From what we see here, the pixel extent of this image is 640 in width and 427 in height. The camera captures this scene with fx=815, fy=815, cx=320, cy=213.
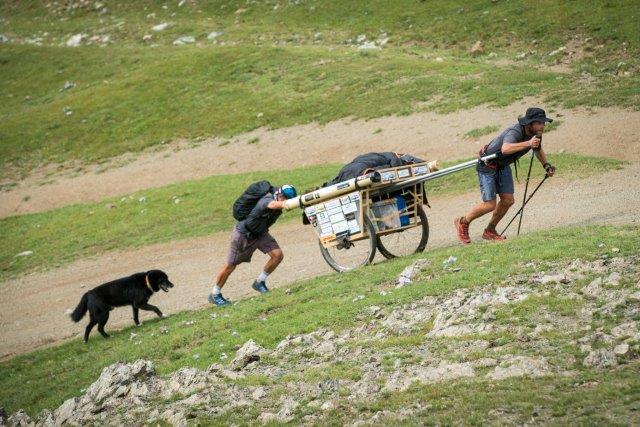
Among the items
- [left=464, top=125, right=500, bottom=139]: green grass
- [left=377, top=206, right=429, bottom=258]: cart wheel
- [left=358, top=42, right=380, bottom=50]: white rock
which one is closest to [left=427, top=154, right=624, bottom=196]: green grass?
[left=464, top=125, right=500, bottom=139]: green grass

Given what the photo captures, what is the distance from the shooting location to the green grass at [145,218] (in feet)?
67.9

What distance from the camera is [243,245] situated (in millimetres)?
14141

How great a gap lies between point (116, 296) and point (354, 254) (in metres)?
4.30

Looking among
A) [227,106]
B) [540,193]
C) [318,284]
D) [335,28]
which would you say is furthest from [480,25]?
[318,284]

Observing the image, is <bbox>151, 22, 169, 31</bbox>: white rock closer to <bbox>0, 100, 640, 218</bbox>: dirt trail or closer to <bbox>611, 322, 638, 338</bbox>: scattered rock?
<bbox>0, 100, 640, 218</bbox>: dirt trail

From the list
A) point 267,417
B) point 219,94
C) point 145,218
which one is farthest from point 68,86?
point 267,417

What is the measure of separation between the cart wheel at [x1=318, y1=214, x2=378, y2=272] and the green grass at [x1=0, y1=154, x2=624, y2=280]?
535 centimetres

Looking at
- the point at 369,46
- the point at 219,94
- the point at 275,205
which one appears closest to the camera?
the point at 275,205

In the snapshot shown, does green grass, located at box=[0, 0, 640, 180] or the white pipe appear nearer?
the white pipe

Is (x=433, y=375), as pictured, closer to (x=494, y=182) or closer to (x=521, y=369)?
(x=521, y=369)

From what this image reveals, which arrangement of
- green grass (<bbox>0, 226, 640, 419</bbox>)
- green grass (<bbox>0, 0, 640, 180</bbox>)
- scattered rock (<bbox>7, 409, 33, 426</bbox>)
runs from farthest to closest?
green grass (<bbox>0, 0, 640, 180</bbox>) → green grass (<bbox>0, 226, 640, 419</bbox>) → scattered rock (<bbox>7, 409, 33, 426</bbox>)

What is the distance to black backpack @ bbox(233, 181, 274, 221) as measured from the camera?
13.8m

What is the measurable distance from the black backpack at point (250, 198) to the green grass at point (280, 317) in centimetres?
147

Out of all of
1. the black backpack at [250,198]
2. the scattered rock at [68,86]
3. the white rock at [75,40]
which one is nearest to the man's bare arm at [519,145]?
the black backpack at [250,198]
